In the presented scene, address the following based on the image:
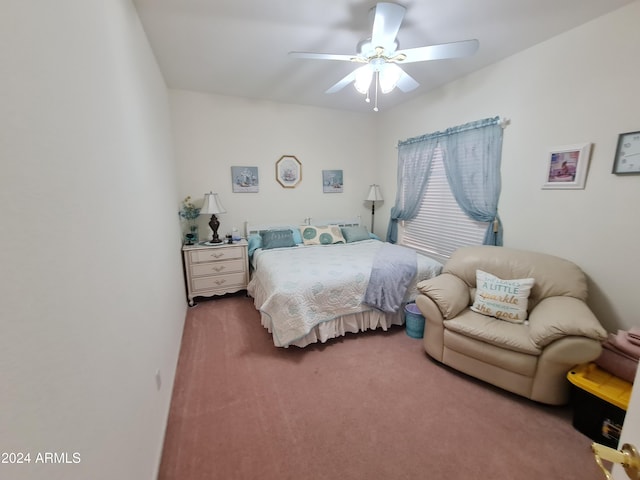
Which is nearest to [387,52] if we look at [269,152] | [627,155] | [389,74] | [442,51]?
[389,74]

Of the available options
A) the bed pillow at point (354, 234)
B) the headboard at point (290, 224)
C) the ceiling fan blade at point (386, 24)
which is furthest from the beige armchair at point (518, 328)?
the headboard at point (290, 224)

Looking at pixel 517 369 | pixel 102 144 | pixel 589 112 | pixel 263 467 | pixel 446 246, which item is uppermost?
pixel 589 112

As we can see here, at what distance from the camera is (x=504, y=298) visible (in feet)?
7.00

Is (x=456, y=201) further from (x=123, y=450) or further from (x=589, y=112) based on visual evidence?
(x=123, y=450)

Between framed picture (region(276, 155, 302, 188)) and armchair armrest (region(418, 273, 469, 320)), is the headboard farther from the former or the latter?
armchair armrest (region(418, 273, 469, 320))

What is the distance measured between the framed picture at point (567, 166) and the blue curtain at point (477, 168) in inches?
17.0

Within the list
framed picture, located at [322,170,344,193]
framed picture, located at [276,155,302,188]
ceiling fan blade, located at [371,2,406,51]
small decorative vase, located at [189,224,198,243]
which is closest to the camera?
ceiling fan blade, located at [371,2,406,51]

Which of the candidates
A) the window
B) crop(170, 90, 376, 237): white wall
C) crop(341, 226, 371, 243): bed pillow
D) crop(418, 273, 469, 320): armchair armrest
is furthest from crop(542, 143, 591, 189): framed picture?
crop(170, 90, 376, 237): white wall

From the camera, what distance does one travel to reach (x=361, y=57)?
1990 millimetres

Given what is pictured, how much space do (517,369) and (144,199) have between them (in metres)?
2.70

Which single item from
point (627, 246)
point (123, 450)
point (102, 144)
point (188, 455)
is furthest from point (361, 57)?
point (188, 455)

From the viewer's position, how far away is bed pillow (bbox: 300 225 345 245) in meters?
3.92

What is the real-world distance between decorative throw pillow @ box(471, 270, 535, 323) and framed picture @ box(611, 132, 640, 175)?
98 centimetres

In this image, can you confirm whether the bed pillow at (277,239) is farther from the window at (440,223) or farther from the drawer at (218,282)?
the window at (440,223)
